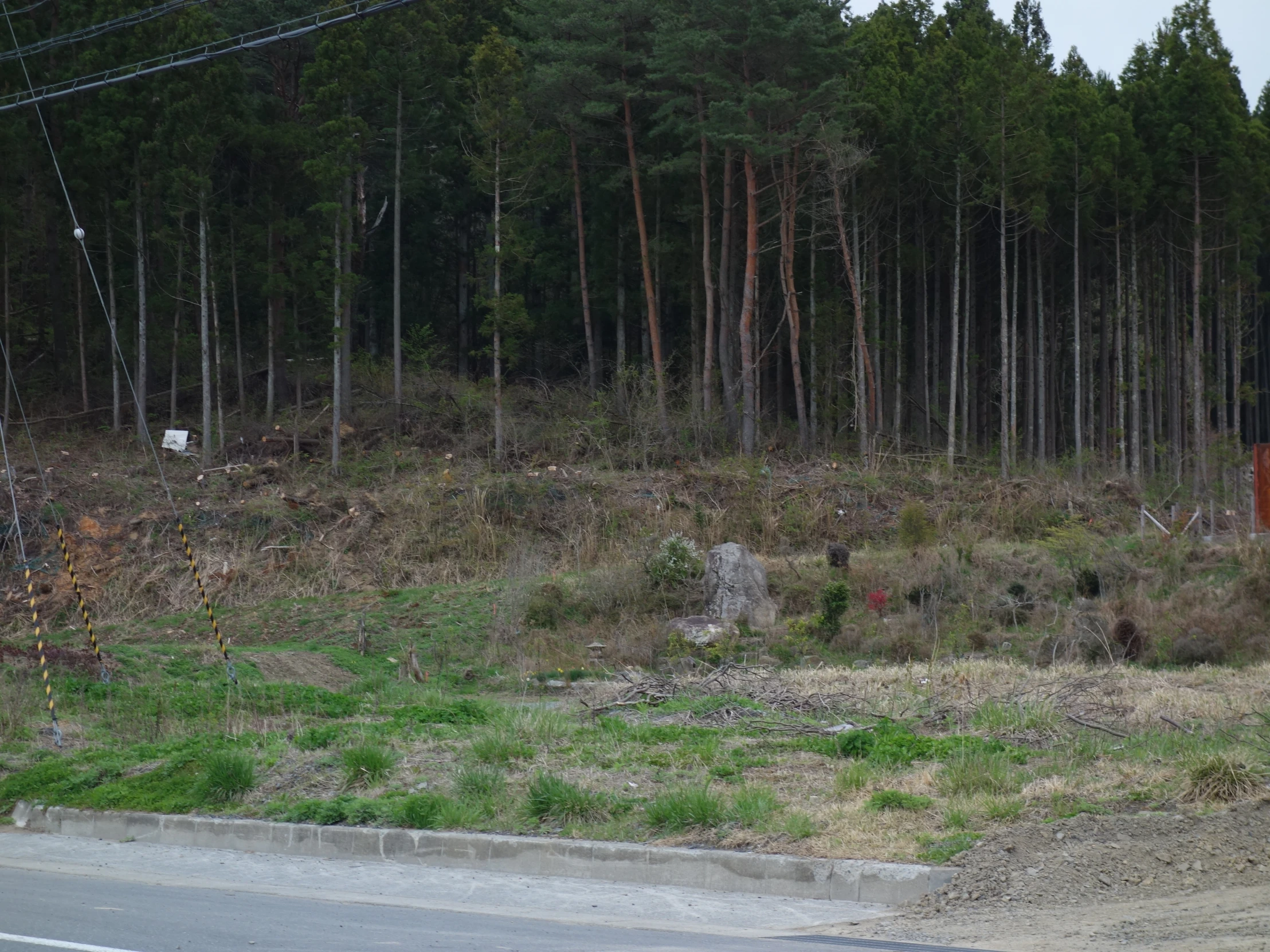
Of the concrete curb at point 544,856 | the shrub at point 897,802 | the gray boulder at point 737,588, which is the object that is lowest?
the gray boulder at point 737,588

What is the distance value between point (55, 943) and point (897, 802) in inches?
220

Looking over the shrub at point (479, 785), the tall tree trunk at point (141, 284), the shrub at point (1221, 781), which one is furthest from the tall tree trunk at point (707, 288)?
the shrub at point (1221, 781)

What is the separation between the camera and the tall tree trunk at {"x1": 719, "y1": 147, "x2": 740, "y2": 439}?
38219 mm

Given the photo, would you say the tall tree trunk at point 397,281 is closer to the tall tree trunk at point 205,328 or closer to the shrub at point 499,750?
the tall tree trunk at point 205,328

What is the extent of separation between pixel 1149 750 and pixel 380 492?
82.7 ft

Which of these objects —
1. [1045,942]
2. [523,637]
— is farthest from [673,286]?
[1045,942]

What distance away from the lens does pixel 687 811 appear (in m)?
9.23

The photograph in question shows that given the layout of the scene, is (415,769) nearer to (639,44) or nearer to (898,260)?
(639,44)

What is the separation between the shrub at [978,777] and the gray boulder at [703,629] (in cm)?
1186

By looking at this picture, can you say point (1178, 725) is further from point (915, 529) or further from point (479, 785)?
point (915, 529)

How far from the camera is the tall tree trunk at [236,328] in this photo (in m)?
38.4

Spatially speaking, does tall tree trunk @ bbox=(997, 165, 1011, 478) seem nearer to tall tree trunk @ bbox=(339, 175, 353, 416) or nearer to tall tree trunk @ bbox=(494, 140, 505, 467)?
tall tree trunk @ bbox=(494, 140, 505, 467)

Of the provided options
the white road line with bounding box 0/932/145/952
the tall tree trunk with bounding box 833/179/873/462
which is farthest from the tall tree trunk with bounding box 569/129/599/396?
the white road line with bounding box 0/932/145/952

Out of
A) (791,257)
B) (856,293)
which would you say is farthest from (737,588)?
(791,257)
